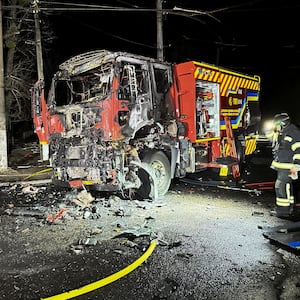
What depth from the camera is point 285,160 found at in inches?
253

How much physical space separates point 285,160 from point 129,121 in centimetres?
288

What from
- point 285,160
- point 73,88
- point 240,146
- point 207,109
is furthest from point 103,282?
point 240,146

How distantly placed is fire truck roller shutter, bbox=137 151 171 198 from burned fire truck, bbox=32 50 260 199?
0.07 ft

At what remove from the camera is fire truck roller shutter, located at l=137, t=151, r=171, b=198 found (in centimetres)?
777

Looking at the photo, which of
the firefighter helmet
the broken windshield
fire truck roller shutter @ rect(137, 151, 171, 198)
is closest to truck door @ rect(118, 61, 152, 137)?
fire truck roller shutter @ rect(137, 151, 171, 198)

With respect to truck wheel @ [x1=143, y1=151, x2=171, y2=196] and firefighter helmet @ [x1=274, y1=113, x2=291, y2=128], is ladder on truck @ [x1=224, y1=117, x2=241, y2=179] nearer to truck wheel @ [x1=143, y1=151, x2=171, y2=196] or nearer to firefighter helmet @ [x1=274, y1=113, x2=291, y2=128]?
truck wheel @ [x1=143, y1=151, x2=171, y2=196]

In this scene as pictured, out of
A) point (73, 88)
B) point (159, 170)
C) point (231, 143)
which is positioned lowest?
point (159, 170)

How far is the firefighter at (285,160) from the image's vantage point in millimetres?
6340

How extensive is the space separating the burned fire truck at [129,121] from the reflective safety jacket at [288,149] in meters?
2.38

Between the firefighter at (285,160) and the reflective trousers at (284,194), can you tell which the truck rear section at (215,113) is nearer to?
the firefighter at (285,160)

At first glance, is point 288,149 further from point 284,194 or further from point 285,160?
point 284,194

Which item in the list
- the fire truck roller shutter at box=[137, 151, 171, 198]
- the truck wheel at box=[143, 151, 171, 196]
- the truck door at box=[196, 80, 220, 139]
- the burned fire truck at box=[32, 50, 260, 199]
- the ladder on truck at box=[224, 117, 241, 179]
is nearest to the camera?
the burned fire truck at box=[32, 50, 260, 199]

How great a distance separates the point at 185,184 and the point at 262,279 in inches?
236

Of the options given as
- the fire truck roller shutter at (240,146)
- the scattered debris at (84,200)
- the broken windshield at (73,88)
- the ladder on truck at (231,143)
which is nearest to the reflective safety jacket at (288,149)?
the ladder on truck at (231,143)
